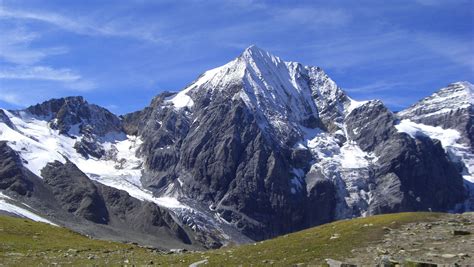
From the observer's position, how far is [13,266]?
151 ft

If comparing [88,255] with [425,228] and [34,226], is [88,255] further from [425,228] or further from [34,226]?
[34,226]

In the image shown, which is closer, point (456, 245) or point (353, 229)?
point (456, 245)

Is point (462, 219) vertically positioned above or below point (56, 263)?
above

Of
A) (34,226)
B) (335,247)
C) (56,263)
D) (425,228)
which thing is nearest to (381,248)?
(335,247)

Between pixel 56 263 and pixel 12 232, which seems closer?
pixel 56 263

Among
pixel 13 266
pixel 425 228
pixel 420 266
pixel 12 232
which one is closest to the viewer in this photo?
pixel 420 266

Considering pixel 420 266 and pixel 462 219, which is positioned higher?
pixel 462 219

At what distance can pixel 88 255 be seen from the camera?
55125 mm

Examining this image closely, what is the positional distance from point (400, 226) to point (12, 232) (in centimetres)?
4594

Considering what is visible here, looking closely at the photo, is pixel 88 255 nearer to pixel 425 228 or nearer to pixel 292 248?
pixel 292 248

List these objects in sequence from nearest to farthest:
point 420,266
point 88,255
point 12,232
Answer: point 420,266, point 88,255, point 12,232

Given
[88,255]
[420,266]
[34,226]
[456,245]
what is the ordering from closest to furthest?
[420,266]
[456,245]
[88,255]
[34,226]

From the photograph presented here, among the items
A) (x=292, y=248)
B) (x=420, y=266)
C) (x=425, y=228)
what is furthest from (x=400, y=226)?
(x=420, y=266)

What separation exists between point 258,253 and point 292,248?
2.71 meters
